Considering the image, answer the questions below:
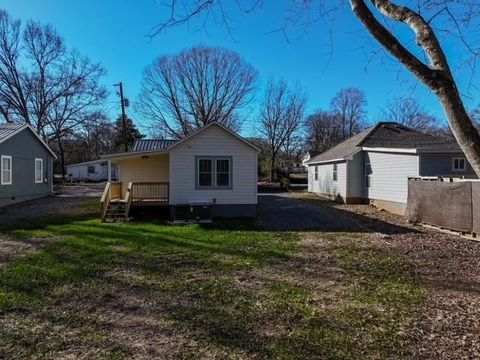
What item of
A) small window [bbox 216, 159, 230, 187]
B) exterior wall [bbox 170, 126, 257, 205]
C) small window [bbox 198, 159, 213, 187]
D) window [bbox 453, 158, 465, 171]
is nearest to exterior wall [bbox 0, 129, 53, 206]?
exterior wall [bbox 170, 126, 257, 205]

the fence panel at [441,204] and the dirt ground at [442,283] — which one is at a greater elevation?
the fence panel at [441,204]

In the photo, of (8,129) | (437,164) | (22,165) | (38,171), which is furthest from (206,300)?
(38,171)

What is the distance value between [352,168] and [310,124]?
117 feet

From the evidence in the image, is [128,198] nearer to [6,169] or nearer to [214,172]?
[214,172]

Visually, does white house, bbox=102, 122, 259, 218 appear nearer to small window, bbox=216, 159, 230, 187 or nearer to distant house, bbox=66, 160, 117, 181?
small window, bbox=216, 159, 230, 187

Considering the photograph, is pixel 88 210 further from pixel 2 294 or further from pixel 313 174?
pixel 313 174

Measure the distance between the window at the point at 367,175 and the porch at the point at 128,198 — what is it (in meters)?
10.5

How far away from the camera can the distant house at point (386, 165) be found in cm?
1667

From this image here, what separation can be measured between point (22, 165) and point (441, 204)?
19289 mm

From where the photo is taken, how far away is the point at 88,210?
659 inches

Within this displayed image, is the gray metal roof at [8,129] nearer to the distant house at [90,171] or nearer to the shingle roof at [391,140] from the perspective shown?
the shingle roof at [391,140]

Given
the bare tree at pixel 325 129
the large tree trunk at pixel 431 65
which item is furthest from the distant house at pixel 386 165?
the bare tree at pixel 325 129

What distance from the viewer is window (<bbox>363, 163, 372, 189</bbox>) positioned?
2036 centimetres

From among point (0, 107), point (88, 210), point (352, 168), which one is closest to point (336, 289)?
point (88, 210)
